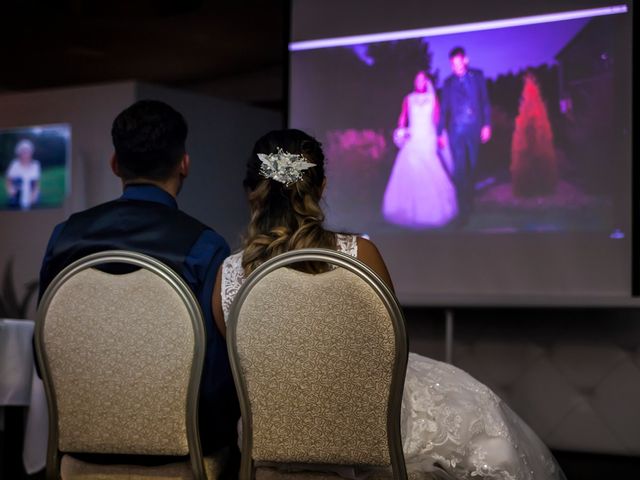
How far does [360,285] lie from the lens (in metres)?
1.58

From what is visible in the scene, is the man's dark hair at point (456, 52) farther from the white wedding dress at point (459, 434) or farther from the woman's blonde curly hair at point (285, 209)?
the woman's blonde curly hair at point (285, 209)

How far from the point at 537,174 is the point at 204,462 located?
9.64 feet

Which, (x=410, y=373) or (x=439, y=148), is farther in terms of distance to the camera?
(x=439, y=148)

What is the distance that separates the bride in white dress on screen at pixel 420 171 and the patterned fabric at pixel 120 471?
2.91m

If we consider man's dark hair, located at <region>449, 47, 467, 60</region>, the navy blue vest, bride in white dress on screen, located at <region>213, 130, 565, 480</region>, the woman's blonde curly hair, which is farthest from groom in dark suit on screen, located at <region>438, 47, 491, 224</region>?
the navy blue vest

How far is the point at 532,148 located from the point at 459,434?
2468 mm

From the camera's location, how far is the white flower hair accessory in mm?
1873

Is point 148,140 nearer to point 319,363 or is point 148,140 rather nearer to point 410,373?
point 319,363

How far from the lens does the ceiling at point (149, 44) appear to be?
255 inches

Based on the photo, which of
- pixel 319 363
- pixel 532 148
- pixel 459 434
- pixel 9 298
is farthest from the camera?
pixel 9 298

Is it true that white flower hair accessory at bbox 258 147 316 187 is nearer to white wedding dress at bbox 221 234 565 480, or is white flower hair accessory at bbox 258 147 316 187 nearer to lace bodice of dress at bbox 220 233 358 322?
lace bodice of dress at bbox 220 233 358 322

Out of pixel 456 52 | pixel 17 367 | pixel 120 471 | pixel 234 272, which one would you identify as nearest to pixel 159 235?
pixel 234 272

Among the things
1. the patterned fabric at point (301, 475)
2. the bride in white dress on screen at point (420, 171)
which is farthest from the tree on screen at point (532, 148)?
the patterned fabric at point (301, 475)

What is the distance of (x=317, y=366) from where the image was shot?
5.25 feet
